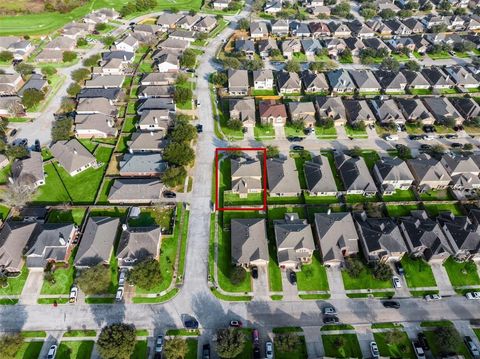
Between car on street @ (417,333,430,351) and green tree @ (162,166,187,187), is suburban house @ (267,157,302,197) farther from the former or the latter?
car on street @ (417,333,430,351)

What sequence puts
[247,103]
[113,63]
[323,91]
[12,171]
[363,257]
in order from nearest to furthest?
[363,257], [12,171], [247,103], [323,91], [113,63]

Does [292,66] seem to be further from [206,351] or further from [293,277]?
[206,351]

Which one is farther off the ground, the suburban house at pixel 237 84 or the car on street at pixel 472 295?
the suburban house at pixel 237 84

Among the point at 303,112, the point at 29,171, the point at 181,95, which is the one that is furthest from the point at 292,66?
the point at 29,171

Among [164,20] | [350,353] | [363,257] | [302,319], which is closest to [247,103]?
[363,257]

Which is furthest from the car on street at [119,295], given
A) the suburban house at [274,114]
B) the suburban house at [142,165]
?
the suburban house at [274,114]

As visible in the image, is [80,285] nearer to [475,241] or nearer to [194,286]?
[194,286]

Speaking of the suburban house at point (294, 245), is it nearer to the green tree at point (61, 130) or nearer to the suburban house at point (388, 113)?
the suburban house at point (388, 113)
